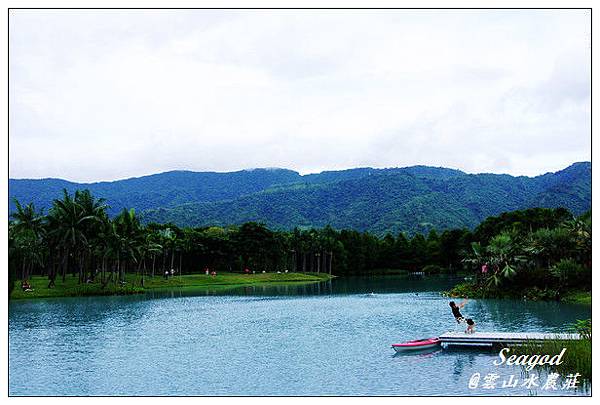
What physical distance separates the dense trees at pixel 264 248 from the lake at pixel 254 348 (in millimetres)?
4247

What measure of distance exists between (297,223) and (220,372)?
547 ft

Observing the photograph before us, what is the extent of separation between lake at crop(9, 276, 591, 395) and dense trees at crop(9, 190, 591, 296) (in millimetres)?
4247

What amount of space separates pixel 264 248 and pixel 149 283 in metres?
28.8

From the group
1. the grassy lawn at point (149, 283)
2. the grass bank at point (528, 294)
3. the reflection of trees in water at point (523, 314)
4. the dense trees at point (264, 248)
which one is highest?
the dense trees at point (264, 248)

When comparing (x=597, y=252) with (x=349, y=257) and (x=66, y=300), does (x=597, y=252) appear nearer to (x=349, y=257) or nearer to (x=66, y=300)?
(x=66, y=300)

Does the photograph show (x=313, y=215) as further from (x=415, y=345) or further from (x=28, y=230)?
(x=415, y=345)

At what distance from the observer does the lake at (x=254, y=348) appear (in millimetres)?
21359

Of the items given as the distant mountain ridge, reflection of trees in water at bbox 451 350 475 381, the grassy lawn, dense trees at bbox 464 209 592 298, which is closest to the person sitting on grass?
the grassy lawn

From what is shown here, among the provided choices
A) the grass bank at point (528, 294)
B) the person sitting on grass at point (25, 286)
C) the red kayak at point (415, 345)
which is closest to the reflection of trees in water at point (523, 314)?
the grass bank at point (528, 294)

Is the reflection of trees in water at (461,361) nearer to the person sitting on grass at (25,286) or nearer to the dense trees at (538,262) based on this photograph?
the dense trees at (538,262)

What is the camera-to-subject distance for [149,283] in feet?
251

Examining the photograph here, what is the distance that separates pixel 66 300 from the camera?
2181 inches

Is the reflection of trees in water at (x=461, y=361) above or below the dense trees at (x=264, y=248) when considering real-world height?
below

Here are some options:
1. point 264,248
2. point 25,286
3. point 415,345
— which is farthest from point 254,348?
point 264,248
